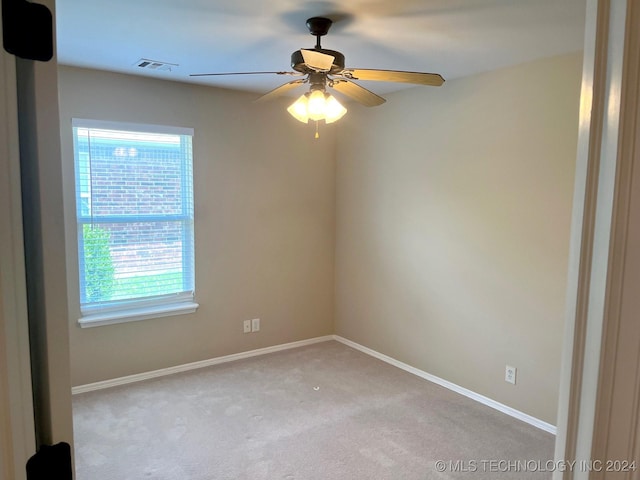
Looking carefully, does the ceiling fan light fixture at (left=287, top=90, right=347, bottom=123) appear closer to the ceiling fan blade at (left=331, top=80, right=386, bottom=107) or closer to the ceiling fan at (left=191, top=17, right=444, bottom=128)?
the ceiling fan at (left=191, top=17, right=444, bottom=128)

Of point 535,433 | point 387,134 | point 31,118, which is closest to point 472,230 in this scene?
point 387,134

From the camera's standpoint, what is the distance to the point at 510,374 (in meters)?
3.35

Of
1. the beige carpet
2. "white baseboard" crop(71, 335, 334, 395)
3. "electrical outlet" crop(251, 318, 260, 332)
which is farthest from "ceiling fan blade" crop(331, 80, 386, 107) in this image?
"white baseboard" crop(71, 335, 334, 395)

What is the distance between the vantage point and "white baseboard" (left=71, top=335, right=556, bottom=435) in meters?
3.29

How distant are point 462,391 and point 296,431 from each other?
57.2 inches

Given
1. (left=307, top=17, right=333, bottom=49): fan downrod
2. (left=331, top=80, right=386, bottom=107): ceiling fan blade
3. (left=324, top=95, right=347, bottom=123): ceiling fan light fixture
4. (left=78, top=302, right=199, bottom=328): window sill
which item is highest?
(left=307, top=17, right=333, bottom=49): fan downrod

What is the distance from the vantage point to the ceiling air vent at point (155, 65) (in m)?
3.19

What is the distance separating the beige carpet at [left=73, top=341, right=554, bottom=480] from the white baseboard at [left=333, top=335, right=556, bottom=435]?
0.06 metres

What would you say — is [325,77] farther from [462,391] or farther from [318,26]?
[462,391]

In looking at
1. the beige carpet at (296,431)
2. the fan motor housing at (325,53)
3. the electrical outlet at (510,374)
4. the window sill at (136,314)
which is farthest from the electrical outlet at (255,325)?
the fan motor housing at (325,53)

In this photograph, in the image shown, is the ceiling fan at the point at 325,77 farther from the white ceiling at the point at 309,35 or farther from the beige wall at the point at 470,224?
the beige wall at the point at 470,224

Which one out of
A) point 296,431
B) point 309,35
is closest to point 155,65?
point 309,35

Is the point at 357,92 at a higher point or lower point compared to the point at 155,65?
lower

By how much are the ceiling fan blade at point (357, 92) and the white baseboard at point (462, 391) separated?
2389 mm
